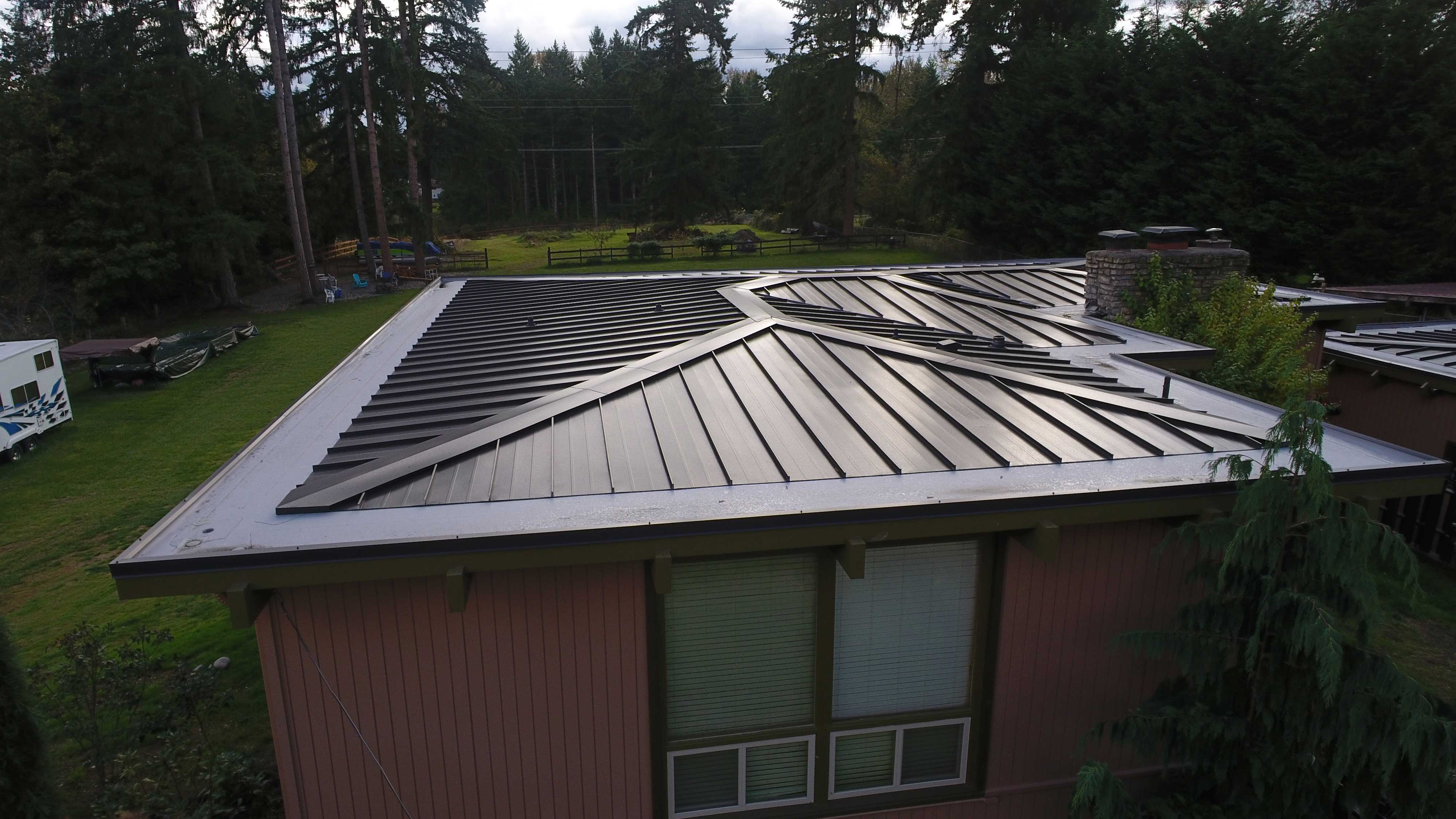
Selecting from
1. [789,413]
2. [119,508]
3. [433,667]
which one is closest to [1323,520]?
[789,413]

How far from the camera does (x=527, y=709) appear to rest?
478 cm

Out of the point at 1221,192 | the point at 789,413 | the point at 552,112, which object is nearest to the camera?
the point at 789,413

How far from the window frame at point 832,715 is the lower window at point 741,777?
30mm

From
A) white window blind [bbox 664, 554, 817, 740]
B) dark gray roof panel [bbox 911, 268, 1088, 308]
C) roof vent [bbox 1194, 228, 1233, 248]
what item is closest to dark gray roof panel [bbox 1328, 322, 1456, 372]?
roof vent [bbox 1194, 228, 1233, 248]

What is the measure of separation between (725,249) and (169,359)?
23488 mm

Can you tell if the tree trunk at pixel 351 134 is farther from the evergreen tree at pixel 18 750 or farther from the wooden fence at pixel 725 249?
the evergreen tree at pixel 18 750

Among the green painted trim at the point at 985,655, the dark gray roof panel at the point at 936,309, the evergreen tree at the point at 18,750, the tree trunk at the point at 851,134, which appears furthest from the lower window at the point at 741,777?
the tree trunk at the point at 851,134

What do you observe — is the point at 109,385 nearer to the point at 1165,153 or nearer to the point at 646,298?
the point at 646,298

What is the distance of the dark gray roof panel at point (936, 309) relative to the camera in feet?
29.7

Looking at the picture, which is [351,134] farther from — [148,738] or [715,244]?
[148,738]

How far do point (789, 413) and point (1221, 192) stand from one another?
23610mm

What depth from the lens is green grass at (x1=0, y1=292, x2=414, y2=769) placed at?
944cm

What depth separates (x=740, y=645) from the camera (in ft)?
16.1

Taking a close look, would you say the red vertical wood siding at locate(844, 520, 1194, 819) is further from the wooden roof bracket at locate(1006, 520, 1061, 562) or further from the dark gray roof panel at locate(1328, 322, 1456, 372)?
the dark gray roof panel at locate(1328, 322, 1456, 372)
